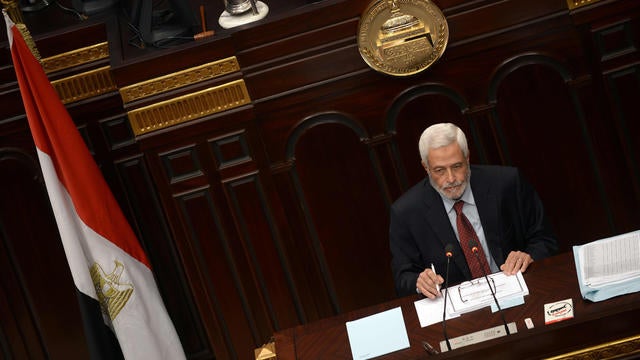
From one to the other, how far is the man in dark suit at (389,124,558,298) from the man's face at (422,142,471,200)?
0.4 inches

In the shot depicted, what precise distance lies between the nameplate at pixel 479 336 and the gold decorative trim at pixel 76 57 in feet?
8.73

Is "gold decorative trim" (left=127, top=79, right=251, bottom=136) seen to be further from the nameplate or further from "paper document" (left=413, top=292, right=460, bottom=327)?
the nameplate

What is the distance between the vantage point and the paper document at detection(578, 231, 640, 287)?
4238 millimetres

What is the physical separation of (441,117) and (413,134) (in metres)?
0.17

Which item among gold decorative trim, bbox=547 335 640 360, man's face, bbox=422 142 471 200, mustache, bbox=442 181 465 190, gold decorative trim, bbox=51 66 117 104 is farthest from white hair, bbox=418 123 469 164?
gold decorative trim, bbox=51 66 117 104

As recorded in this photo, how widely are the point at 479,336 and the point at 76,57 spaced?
2.84 metres

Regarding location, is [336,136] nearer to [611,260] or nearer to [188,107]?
[188,107]

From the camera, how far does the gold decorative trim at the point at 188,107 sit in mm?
5301

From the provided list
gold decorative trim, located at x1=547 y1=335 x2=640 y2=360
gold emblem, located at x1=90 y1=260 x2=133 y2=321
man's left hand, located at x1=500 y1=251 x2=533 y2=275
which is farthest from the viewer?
gold emblem, located at x1=90 y1=260 x2=133 y2=321

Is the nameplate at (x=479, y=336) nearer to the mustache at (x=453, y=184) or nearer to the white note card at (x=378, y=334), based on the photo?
the white note card at (x=378, y=334)

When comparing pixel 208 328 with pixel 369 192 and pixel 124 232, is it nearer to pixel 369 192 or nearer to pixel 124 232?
pixel 124 232

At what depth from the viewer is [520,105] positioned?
5535mm

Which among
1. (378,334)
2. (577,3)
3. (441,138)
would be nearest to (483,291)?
(378,334)

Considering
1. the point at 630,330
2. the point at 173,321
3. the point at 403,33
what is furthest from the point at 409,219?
the point at 173,321
